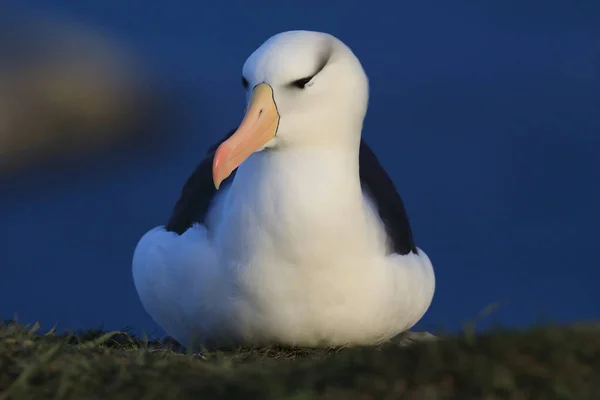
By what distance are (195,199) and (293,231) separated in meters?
0.98

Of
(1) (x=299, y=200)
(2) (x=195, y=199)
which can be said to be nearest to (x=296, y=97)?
(1) (x=299, y=200)

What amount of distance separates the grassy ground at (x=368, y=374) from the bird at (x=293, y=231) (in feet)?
4.24

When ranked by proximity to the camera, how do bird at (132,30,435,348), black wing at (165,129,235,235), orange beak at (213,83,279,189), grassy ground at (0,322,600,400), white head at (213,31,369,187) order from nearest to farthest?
grassy ground at (0,322,600,400) → orange beak at (213,83,279,189) → white head at (213,31,369,187) → bird at (132,30,435,348) → black wing at (165,129,235,235)

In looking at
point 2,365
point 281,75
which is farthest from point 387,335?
point 2,365

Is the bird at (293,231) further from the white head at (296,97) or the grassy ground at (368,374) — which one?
the grassy ground at (368,374)

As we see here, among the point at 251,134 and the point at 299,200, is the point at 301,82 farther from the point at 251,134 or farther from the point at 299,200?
the point at 299,200

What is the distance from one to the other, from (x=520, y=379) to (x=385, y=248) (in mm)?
2314

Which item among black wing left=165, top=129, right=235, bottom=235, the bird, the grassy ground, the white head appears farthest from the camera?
black wing left=165, top=129, right=235, bottom=235

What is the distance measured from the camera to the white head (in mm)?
4859

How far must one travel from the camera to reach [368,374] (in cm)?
325

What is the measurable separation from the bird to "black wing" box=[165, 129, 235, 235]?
7 cm

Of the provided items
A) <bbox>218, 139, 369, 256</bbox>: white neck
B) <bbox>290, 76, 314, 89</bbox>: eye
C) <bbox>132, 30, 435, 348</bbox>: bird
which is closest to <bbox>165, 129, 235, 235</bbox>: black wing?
<bbox>132, 30, 435, 348</bbox>: bird

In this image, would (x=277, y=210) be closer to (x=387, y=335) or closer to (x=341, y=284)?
(x=341, y=284)

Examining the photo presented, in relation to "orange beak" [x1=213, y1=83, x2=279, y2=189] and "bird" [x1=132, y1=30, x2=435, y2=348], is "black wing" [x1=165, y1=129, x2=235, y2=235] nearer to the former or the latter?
"bird" [x1=132, y1=30, x2=435, y2=348]
